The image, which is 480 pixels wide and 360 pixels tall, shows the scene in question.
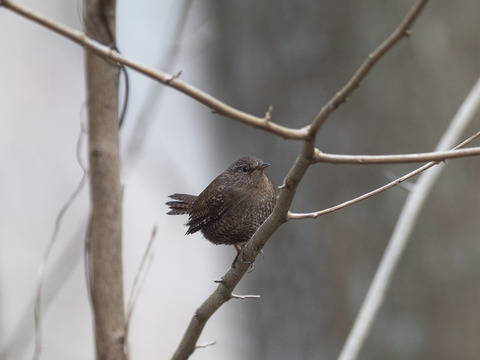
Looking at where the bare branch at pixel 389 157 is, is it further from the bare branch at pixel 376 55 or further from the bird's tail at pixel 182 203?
the bird's tail at pixel 182 203

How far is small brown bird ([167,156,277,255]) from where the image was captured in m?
1.67

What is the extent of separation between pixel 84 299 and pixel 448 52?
3.47m

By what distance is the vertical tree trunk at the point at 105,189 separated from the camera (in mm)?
1704

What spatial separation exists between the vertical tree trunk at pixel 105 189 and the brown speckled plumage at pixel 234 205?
190 mm

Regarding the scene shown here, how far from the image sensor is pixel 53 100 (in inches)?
195

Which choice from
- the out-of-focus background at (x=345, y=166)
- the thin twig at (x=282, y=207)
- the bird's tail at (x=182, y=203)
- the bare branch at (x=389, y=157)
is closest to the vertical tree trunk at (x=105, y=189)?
the bird's tail at (x=182, y=203)

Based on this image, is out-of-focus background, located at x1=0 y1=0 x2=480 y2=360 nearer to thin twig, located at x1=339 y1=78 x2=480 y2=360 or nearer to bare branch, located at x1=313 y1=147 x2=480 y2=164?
thin twig, located at x1=339 y1=78 x2=480 y2=360

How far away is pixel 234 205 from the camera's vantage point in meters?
1.74

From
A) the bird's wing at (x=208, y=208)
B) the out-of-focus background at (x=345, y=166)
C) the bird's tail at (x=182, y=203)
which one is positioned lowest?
the bird's wing at (x=208, y=208)

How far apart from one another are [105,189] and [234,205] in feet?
1.25

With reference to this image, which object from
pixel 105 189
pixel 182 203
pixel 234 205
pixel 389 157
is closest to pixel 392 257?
pixel 234 205

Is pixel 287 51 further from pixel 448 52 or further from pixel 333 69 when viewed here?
pixel 448 52

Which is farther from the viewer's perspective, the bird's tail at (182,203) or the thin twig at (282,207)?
the bird's tail at (182,203)

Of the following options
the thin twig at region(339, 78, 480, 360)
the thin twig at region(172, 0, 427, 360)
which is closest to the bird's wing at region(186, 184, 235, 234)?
the thin twig at region(172, 0, 427, 360)
